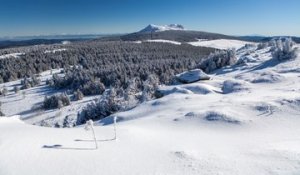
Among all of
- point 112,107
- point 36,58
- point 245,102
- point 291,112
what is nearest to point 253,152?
point 291,112

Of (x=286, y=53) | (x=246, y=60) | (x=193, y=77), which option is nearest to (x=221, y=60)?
(x=246, y=60)

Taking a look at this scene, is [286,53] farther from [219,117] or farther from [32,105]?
[32,105]

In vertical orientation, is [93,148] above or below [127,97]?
above

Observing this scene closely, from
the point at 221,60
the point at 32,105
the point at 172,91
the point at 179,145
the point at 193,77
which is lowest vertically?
the point at 32,105

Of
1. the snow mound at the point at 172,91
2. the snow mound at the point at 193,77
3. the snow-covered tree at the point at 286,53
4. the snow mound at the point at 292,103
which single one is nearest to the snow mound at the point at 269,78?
the snow mound at the point at 193,77

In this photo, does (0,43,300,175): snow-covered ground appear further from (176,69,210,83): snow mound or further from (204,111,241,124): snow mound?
(176,69,210,83): snow mound

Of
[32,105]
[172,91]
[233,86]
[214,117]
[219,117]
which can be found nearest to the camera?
[219,117]

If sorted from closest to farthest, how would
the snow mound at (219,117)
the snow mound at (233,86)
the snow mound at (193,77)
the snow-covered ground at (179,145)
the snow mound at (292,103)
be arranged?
the snow-covered ground at (179,145), the snow mound at (219,117), the snow mound at (292,103), the snow mound at (233,86), the snow mound at (193,77)

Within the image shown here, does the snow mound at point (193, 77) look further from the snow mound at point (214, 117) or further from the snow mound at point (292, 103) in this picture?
the snow mound at point (214, 117)

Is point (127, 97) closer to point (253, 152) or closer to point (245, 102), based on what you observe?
point (245, 102)
